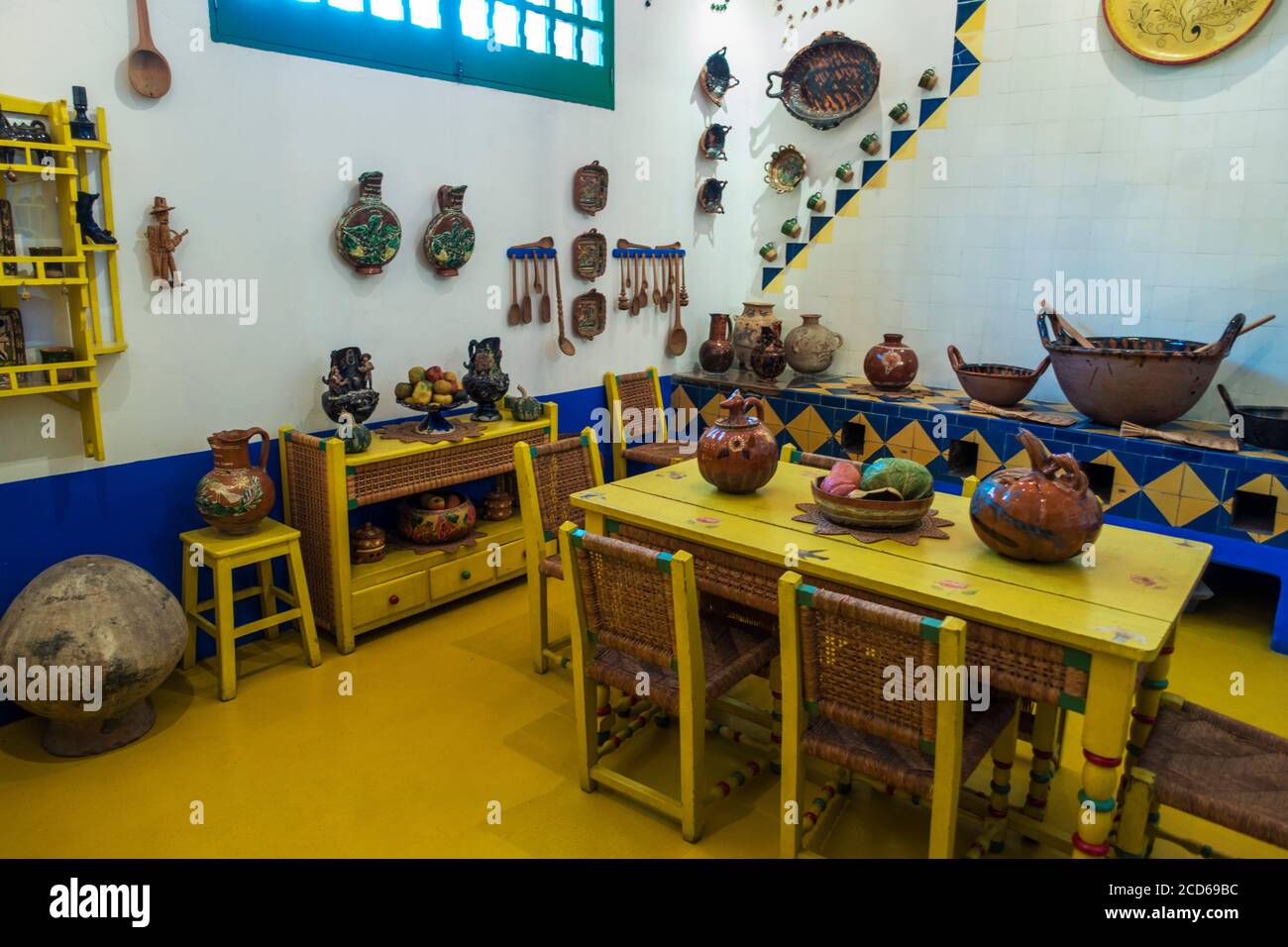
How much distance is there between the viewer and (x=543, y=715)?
298 cm

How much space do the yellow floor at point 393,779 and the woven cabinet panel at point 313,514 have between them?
224 mm

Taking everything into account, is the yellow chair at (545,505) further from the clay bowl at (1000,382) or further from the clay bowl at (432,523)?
the clay bowl at (1000,382)

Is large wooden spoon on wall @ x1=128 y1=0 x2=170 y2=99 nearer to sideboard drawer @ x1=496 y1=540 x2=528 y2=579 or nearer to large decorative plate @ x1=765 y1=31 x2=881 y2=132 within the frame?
sideboard drawer @ x1=496 y1=540 x2=528 y2=579

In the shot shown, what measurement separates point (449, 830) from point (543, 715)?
2.10 ft

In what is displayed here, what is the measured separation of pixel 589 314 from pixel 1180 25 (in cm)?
291

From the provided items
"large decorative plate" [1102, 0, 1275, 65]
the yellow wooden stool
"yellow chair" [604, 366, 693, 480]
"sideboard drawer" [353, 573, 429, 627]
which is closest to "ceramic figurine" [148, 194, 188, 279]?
the yellow wooden stool

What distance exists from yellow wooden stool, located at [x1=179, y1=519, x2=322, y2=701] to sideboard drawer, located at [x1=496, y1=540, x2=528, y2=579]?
843mm

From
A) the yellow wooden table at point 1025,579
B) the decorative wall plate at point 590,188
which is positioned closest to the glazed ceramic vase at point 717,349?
the decorative wall plate at point 590,188

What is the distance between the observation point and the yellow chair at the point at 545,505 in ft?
10.1

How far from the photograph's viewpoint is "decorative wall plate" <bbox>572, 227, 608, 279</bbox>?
4.38 meters

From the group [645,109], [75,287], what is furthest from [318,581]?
[645,109]

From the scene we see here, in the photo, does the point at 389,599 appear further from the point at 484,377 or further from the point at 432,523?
the point at 484,377

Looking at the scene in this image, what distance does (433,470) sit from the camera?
355 centimetres

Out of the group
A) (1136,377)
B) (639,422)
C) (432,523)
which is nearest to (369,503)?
(432,523)
